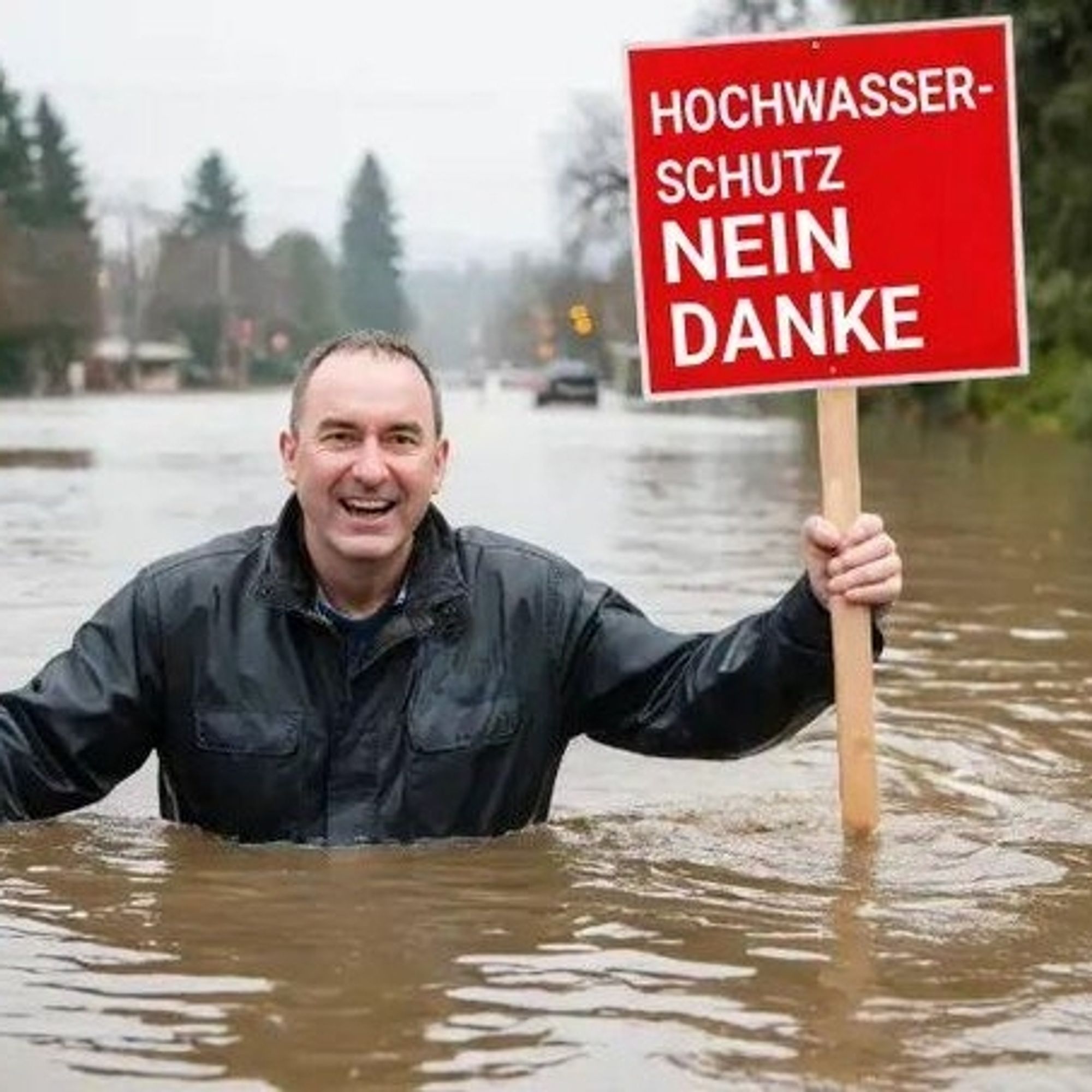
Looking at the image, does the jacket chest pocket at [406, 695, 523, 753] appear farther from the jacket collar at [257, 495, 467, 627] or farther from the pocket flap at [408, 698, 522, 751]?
the jacket collar at [257, 495, 467, 627]

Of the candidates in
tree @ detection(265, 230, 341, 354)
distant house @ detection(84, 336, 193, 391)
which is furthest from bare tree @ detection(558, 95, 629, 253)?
tree @ detection(265, 230, 341, 354)

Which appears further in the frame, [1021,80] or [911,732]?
[1021,80]

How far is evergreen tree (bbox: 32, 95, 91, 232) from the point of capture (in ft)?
351

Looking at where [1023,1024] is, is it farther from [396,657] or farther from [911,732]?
[911,732]

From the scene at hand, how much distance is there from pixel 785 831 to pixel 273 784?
1.49m

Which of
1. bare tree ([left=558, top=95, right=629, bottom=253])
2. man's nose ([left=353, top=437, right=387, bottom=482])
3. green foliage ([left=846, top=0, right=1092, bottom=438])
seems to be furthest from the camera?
bare tree ([left=558, top=95, right=629, bottom=253])

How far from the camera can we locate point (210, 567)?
5.63 meters

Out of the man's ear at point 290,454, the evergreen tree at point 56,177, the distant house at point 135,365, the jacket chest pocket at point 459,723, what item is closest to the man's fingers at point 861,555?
the jacket chest pocket at point 459,723

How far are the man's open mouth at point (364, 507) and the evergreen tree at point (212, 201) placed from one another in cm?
14623

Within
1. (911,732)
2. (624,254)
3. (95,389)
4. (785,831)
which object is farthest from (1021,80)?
(95,389)

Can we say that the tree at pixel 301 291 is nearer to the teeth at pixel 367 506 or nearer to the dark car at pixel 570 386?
the dark car at pixel 570 386

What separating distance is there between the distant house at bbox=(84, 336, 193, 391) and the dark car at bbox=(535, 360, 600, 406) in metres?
40.6

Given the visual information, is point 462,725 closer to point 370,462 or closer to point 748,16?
point 370,462

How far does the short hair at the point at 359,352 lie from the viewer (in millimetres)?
5543
